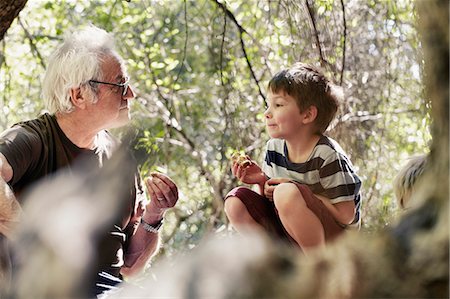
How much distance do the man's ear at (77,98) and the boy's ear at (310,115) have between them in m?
0.76

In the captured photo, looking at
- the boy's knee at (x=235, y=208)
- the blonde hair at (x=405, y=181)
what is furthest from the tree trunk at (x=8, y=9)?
the blonde hair at (x=405, y=181)

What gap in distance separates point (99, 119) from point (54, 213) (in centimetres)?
184

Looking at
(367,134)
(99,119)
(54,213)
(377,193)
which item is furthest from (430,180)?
(367,134)

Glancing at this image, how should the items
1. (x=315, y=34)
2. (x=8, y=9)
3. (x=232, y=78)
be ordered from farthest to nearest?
1. (x=232, y=78)
2. (x=315, y=34)
3. (x=8, y=9)

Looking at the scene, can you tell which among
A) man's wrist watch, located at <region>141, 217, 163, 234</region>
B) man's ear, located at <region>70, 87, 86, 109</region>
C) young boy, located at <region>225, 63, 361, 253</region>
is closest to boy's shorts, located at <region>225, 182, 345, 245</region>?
young boy, located at <region>225, 63, 361, 253</region>

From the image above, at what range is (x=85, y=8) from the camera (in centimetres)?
705

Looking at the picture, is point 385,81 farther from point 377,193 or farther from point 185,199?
point 185,199

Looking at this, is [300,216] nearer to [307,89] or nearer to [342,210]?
[342,210]

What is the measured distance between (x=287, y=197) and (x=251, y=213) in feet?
0.85

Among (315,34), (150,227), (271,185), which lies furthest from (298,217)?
(315,34)

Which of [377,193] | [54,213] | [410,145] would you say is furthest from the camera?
[410,145]

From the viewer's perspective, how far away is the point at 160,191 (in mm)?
2898

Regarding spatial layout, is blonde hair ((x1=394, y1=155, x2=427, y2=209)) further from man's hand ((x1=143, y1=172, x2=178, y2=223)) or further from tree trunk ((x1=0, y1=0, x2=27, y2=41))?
tree trunk ((x1=0, y1=0, x2=27, y2=41))

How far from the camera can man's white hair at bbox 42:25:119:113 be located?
308 centimetres
